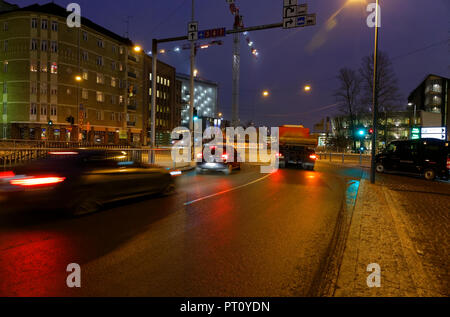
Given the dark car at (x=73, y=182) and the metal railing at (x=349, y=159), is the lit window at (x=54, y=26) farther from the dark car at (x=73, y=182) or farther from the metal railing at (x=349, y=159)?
the dark car at (x=73, y=182)

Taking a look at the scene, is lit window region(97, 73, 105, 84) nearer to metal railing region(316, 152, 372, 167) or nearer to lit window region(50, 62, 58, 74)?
lit window region(50, 62, 58, 74)

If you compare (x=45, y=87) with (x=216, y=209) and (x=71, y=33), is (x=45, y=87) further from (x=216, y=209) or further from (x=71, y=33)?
(x=216, y=209)

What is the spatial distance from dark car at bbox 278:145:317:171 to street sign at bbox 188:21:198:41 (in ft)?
33.3

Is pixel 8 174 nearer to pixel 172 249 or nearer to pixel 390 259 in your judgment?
pixel 172 249

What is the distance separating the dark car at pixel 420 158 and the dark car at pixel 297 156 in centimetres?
454

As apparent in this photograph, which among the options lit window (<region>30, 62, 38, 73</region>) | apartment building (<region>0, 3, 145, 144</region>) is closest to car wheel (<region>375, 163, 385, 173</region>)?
apartment building (<region>0, 3, 145, 144</region>)

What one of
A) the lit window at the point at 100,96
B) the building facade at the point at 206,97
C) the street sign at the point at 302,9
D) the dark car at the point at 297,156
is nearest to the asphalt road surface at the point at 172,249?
the street sign at the point at 302,9

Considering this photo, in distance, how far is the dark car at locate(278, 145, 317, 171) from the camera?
21847mm

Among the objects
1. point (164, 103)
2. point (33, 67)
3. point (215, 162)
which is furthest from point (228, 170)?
point (164, 103)

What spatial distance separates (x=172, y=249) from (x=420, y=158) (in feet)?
56.9

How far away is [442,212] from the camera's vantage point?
335 inches

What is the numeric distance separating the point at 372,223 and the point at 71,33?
169 ft

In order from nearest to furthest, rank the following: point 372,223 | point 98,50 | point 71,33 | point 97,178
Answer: point 372,223
point 97,178
point 71,33
point 98,50
